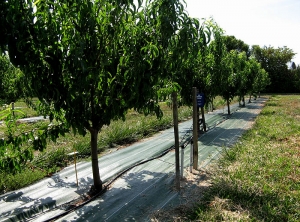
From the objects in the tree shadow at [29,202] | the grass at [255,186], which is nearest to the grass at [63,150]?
the tree shadow at [29,202]

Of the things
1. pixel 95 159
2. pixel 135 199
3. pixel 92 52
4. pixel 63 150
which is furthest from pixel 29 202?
pixel 92 52

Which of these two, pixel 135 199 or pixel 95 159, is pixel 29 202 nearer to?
pixel 95 159

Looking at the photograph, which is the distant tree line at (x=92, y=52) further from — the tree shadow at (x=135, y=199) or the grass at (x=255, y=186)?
the grass at (x=255, y=186)

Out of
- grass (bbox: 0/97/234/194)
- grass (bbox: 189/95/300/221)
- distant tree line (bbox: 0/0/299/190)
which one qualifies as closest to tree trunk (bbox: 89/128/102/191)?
distant tree line (bbox: 0/0/299/190)

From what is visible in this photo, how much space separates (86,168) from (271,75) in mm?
47994

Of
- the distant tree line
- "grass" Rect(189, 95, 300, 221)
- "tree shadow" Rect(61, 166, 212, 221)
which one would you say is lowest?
"tree shadow" Rect(61, 166, 212, 221)

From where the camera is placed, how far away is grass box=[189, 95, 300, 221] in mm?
3439

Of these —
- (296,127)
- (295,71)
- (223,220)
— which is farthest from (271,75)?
(223,220)

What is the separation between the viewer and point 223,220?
3.33 metres

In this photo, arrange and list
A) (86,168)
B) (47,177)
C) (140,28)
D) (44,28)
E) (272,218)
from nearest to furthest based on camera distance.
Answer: (44,28)
(272,218)
(140,28)
(47,177)
(86,168)

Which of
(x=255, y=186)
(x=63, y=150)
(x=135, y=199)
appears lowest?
(x=135, y=199)

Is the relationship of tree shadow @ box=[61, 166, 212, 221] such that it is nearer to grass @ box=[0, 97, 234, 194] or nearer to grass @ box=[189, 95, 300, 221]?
grass @ box=[189, 95, 300, 221]

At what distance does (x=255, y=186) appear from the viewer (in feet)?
13.7

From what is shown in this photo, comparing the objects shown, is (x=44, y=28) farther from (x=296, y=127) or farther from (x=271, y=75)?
(x=271, y=75)
